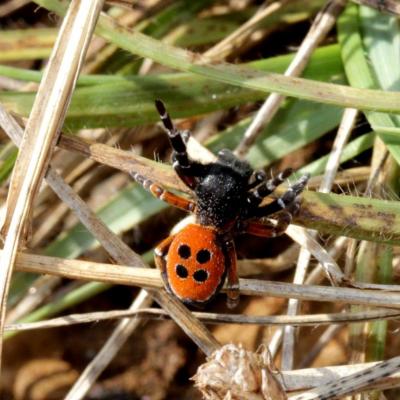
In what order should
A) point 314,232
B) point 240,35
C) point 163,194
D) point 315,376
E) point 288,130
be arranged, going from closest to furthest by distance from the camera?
point 315,376 → point 163,194 → point 314,232 → point 288,130 → point 240,35

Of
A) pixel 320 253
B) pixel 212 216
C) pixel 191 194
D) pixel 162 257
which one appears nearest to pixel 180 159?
pixel 191 194

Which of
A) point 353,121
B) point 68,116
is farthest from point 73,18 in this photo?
point 353,121

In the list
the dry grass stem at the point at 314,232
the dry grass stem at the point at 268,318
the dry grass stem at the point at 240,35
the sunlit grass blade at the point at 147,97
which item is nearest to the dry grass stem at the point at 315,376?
the dry grass stem at the point at 268,318

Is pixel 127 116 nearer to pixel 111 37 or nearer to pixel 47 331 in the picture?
pixel 111 37

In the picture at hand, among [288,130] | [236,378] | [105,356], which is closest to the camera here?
[236,378]

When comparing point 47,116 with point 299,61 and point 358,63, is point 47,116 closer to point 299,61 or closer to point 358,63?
point 299,61

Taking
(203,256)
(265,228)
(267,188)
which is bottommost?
(203,256)

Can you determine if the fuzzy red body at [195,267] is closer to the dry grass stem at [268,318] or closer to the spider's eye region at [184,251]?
the spider's eye region at [184,251]
